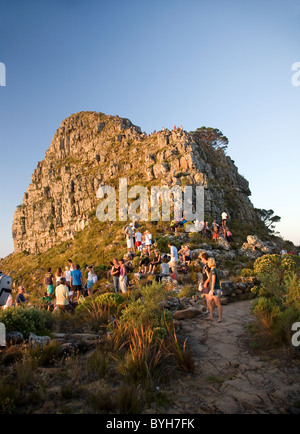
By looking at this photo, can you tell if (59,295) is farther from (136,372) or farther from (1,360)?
(136,372)

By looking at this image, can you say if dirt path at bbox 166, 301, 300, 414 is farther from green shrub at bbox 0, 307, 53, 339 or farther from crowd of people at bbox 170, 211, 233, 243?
crowd of people at bbox 170, 211, 233, 243

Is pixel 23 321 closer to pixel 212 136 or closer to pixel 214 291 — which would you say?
pixel 214 291

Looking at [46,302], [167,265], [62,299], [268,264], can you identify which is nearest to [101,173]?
[167,265]

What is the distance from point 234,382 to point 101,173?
54738mm

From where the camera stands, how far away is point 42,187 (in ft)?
242

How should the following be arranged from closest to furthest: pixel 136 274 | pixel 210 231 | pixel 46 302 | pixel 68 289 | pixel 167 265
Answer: pixel 68 289, pixel 46 302, pixel 167 265, pixel 136 274, pixel 210 231

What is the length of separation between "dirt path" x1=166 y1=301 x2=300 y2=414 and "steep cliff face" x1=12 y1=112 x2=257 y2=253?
2524 centimetres

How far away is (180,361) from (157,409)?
141 cm

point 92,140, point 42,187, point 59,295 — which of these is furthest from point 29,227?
point 59,295

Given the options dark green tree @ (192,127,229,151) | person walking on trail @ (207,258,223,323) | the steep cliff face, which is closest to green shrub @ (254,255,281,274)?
person walking on trail @ (207,258,223,323)

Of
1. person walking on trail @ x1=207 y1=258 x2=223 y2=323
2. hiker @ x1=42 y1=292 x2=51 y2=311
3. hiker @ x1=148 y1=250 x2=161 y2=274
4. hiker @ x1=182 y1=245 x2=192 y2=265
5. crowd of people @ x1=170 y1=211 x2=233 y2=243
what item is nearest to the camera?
person walking on trail @ x1=207 y1=258 x2=223 y2=323

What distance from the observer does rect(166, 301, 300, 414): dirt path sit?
3.96 metres

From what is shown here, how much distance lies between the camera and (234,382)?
15.4 ft

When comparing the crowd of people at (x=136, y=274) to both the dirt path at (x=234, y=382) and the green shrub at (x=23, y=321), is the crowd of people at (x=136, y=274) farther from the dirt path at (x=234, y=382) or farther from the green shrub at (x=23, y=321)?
the dirt path at (x=234, y=382)
